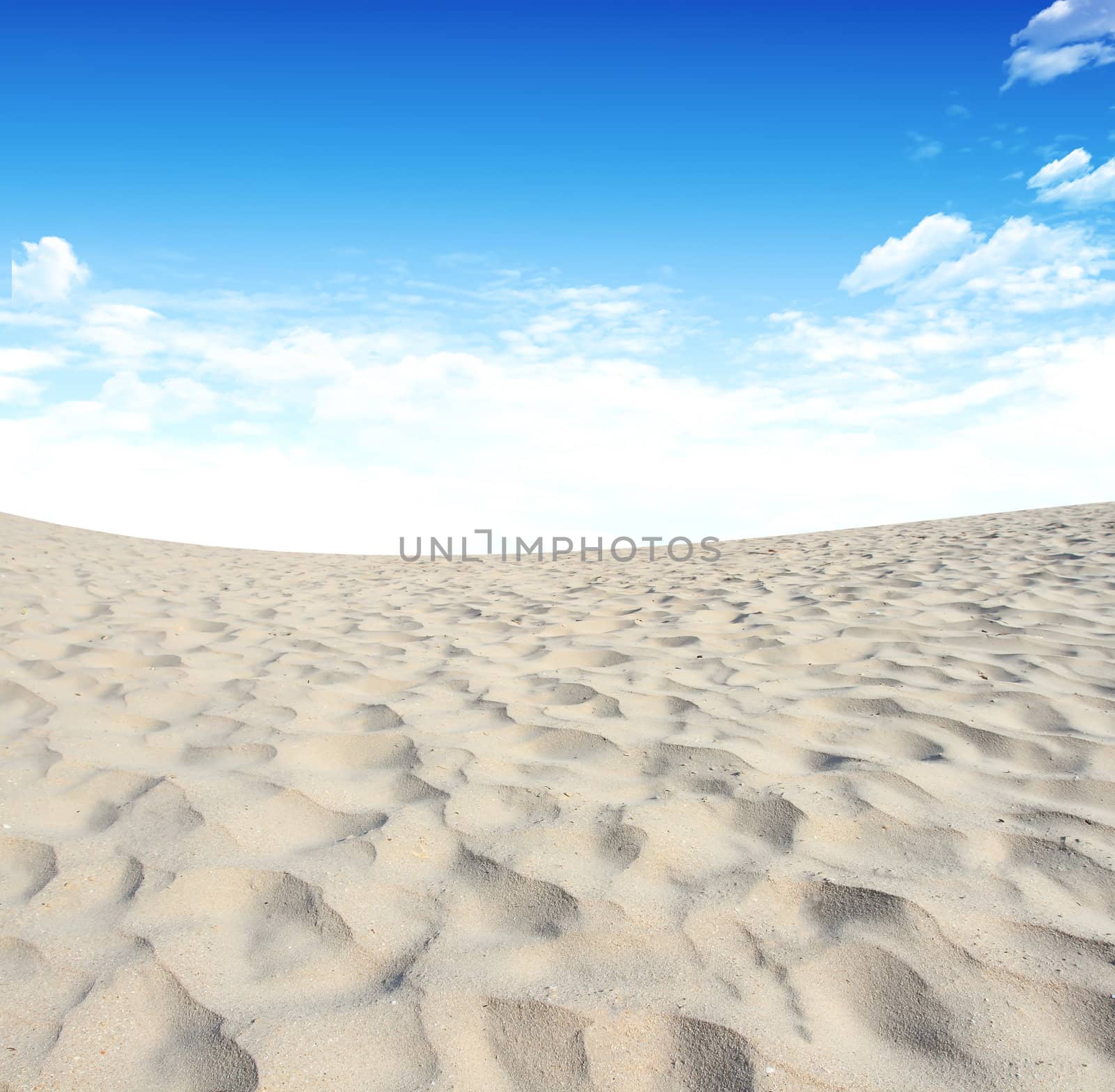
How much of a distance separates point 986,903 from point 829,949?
0.43 meters

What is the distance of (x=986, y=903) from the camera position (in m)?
1.82

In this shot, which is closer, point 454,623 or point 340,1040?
point 340,1040

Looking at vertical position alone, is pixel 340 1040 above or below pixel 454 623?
below

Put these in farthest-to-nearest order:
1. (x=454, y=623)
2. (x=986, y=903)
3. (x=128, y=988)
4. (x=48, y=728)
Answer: (x=454, y=623)
(x=48, y=728)
(x=986, y=903)
(x=128, y=988)

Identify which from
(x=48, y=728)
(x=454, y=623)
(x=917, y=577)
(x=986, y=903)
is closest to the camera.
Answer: (x=986, y=903)

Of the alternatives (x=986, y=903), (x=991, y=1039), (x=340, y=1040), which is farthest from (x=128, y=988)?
(x=986, y=903)

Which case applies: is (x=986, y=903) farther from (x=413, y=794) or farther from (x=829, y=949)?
(x=413, y=794)

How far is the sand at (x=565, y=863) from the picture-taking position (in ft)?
4.72

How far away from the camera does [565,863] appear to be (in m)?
2.00

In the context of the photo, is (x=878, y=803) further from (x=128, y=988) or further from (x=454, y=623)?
(x=454, y=623)

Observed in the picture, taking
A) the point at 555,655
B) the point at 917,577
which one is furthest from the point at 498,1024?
the point at 917,577

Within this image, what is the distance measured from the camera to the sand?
4.72 feet

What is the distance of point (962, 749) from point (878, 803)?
0.59m

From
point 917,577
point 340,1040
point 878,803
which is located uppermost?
point 917,577
